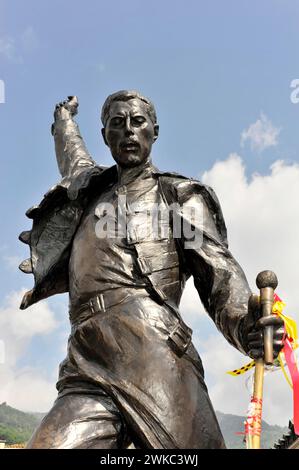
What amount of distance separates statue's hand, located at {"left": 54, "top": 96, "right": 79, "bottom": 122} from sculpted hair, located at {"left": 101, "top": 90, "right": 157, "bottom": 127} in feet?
3.53

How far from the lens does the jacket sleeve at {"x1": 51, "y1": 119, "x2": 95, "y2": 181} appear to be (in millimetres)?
5168

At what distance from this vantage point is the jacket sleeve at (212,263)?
389cm

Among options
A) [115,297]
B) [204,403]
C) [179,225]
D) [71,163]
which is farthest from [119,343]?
[71,163]

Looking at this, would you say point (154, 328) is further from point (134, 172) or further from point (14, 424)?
point (14, 424)

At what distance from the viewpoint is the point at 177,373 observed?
3803 mm

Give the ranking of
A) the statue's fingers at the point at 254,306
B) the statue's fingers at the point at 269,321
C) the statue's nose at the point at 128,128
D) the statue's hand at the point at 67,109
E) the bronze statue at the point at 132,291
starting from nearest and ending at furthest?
the statue's fingers at the point at 269,321 → the statue's fingers at the point at 254,306 → the bronze statue at the point at 132,291 → the statue's nose at the point at 128,128 → the statue's hand at the point at 67,109

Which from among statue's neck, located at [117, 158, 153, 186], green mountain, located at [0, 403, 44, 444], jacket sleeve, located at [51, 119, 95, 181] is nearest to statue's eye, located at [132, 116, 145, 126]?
statue's neck, located at [117, 158, 153, 186]

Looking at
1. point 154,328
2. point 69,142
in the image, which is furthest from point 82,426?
point 69,142

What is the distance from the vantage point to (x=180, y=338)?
12.9 feet

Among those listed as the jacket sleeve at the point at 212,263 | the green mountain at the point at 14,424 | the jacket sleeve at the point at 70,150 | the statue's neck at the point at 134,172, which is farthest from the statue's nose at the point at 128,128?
the green mountain at the point at 14,424

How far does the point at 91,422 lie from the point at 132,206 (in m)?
1.43

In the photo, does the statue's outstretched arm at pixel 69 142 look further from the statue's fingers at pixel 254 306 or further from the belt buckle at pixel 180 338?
the statue's fingers at pixel 254 306
